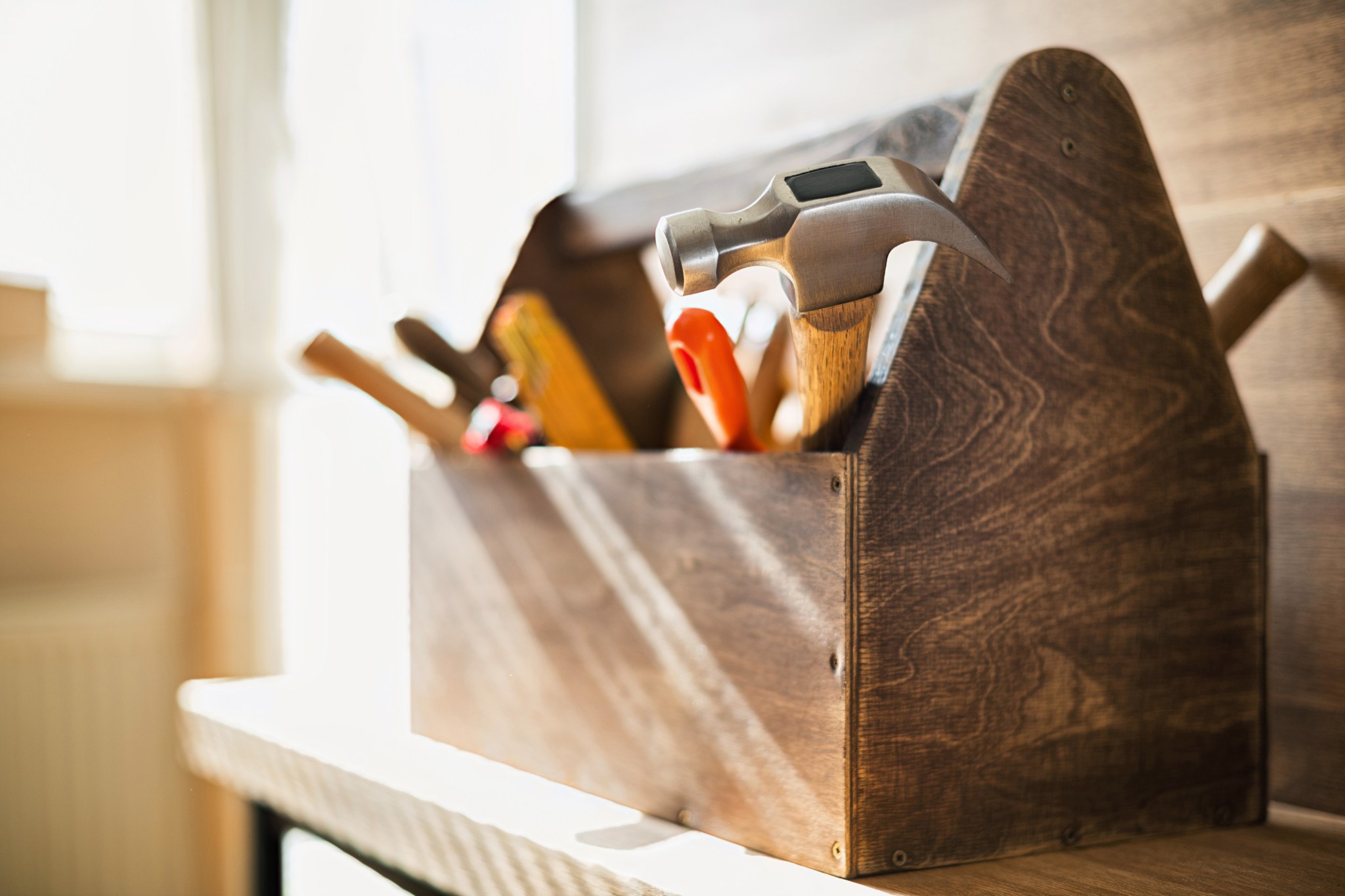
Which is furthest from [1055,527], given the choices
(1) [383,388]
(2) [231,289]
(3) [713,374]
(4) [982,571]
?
(2) [231,289]

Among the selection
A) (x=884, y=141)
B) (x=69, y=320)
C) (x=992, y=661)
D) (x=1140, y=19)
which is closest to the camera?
(x=992, y=661)

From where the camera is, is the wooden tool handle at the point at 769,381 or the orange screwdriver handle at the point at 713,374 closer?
the orange screwdriver handle at the point at 713,374

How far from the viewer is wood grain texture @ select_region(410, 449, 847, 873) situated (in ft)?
1.52

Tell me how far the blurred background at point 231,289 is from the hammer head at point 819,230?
1.83 ft

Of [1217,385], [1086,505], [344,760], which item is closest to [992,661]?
[1086,505]

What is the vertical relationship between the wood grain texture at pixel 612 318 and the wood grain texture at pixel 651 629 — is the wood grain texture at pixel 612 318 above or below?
above

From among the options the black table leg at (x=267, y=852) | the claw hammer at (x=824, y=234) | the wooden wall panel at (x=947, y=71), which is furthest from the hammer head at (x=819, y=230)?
the black table leg at (x=267, y=852)

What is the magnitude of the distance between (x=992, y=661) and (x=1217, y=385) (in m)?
0.21

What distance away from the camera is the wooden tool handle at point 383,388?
0.67m

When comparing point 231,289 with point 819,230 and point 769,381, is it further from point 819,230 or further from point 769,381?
point 819,230

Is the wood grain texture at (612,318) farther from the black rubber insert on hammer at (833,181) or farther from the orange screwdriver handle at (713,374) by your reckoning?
the black rubber insert on hammer at (833,181)

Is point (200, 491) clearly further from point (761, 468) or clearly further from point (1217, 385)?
point (1217, 385)

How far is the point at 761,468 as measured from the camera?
1.60 feet

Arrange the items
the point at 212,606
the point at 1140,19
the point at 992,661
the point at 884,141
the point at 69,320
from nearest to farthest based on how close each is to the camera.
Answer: the point at 992,661, the point at 884,141, the point at 1140,19, the point at 69,320, the point at 212,606
